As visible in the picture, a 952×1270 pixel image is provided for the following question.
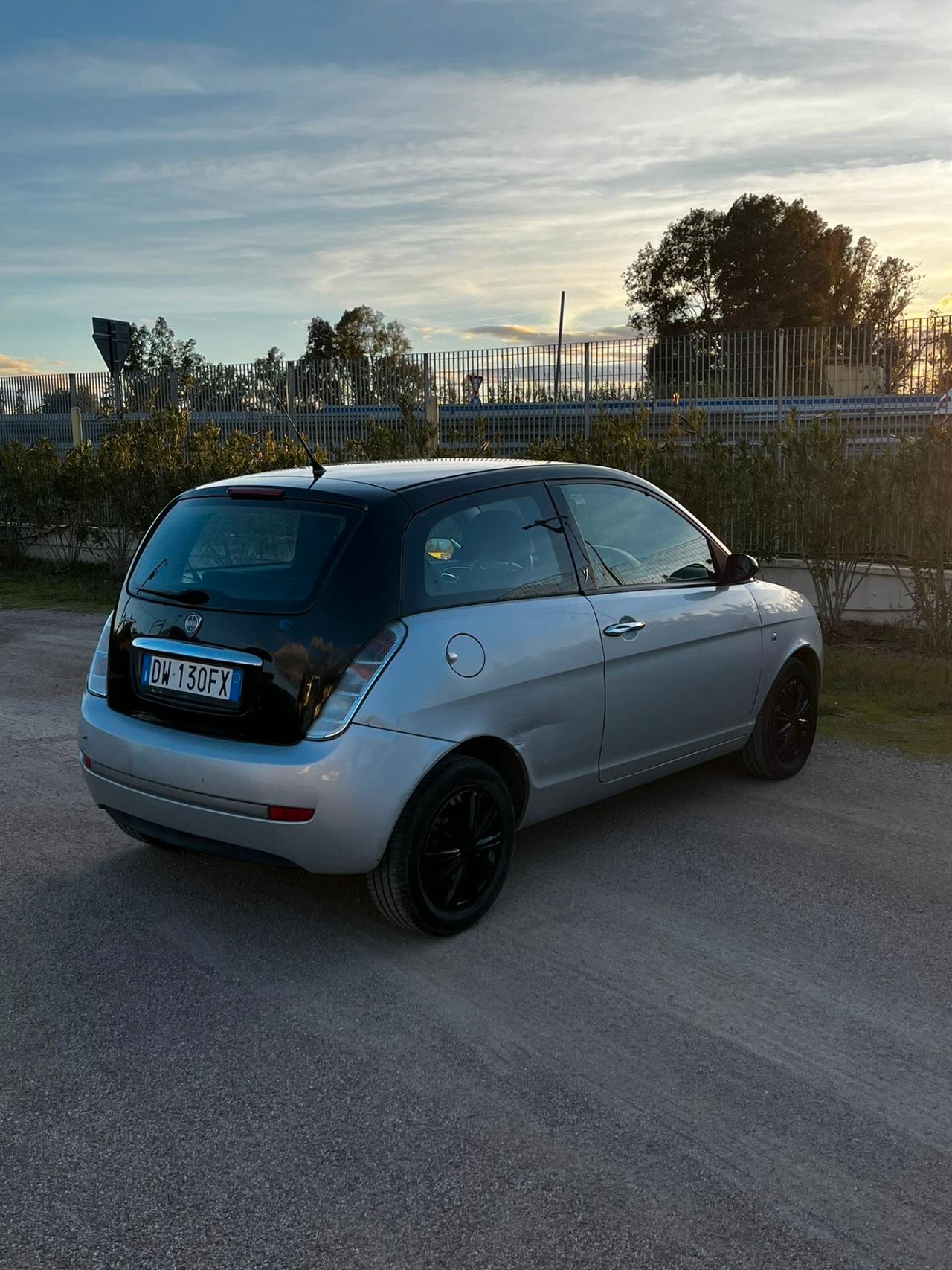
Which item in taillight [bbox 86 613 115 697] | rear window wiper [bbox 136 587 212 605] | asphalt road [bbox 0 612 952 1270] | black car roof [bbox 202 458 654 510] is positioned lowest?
asphalt road [bbox 0 612 952 1270]

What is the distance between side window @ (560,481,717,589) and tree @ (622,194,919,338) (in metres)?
55.6

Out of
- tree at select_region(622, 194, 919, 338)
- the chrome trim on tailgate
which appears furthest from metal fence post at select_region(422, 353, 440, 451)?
tree at select_region(622, 194, 919, 338)

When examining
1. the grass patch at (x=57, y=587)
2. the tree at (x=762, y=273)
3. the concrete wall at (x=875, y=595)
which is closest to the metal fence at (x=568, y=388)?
the concrete wall at (x=875, y=595)

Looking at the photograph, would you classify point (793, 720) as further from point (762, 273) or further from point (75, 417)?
point (762, 273)

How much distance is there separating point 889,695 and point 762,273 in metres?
56.6

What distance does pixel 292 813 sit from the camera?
157 inches

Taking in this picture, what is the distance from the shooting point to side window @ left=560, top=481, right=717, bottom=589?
5.14 m

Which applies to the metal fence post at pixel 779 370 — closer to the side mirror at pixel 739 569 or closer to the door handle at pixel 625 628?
the side mirror at pixel 739 569

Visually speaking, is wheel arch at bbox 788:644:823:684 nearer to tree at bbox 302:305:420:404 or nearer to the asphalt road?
the asphalt road

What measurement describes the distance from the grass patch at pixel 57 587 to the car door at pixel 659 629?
30.7ft

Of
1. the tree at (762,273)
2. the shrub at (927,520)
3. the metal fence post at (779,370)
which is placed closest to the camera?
the shrub at (927,520)

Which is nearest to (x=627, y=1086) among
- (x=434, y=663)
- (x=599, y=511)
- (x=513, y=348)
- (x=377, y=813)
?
(x=377, y=813)

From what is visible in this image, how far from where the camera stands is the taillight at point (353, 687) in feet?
13.1

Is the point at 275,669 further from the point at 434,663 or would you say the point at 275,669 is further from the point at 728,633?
the point at 728,633
